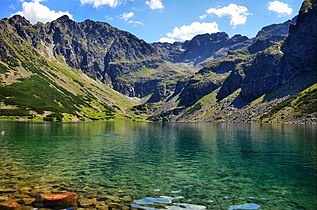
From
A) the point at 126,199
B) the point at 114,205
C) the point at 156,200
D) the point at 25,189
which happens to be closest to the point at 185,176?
the point at 156,200

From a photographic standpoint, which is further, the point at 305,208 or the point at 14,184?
the point at 14,184

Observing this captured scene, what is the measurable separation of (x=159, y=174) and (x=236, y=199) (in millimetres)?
15116

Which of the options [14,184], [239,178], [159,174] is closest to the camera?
[14,184]

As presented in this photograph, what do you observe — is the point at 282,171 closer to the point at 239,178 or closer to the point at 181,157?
the point at 239,178

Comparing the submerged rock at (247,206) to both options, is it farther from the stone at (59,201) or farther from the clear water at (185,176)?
the stone at (59,201)

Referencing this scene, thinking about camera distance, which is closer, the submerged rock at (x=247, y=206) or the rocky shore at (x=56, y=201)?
the rocky shore at (x=56, y=201)

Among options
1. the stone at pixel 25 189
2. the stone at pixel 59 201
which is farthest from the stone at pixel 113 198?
the stone at pixel 25 189

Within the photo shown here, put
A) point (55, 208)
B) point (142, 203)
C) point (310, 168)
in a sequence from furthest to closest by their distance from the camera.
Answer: point (310, 168) < point (142, 203) < point (55, 208)

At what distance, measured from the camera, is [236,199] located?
27.9 metres

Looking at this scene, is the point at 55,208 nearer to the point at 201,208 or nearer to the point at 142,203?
the point at 142,203

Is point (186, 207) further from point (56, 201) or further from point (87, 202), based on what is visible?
point (56, 201)

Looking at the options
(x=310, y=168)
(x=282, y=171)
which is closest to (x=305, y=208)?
(x=282, y=171)

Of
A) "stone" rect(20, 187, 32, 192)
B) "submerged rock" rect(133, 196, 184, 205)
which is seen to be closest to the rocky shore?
"stone" rect(20, 187, 32, 192)

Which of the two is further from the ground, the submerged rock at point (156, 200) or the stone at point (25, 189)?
the stone at point (25, 189)
